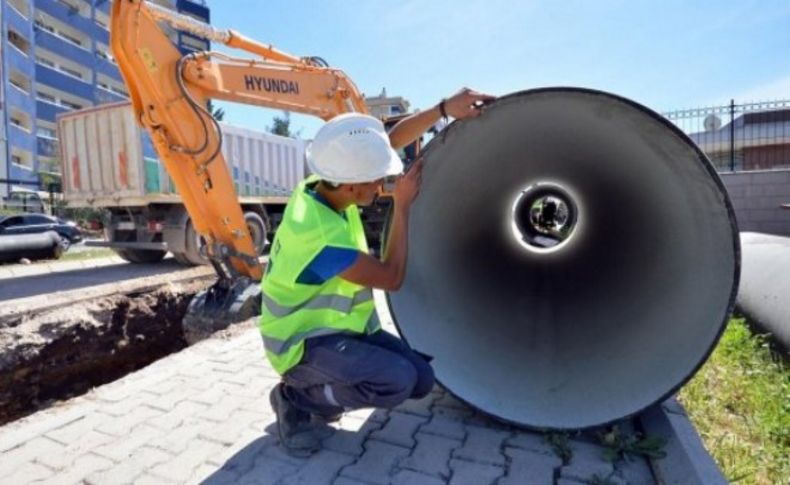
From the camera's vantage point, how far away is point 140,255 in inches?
416

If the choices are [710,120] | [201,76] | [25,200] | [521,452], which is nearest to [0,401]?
[201,76]

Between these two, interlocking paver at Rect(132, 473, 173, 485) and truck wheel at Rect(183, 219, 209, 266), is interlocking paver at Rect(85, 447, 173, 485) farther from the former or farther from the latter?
truck wheel at Rect(183, 219, 209, 266)

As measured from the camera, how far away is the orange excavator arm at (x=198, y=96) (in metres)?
4.76

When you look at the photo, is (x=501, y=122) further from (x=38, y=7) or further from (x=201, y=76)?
(x=38, y=7)

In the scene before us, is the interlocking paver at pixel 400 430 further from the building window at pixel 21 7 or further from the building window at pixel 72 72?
the building window at pixel 72 72

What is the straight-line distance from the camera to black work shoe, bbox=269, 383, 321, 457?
2.46 metres

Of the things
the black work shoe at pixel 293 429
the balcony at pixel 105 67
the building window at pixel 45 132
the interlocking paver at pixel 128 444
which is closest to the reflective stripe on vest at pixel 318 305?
the black work shoe at pixel 293 429

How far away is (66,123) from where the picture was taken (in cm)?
938

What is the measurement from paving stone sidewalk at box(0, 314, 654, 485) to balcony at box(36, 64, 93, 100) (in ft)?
127

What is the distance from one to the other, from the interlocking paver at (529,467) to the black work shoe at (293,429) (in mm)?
887

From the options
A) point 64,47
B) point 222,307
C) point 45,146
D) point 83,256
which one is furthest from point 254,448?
point 64,47

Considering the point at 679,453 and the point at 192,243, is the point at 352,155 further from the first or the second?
the point at 192,243

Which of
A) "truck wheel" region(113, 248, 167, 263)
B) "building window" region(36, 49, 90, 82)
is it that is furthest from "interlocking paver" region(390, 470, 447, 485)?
"building window" region(36, 49, 90, 82)

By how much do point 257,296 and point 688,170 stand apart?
159 inches
